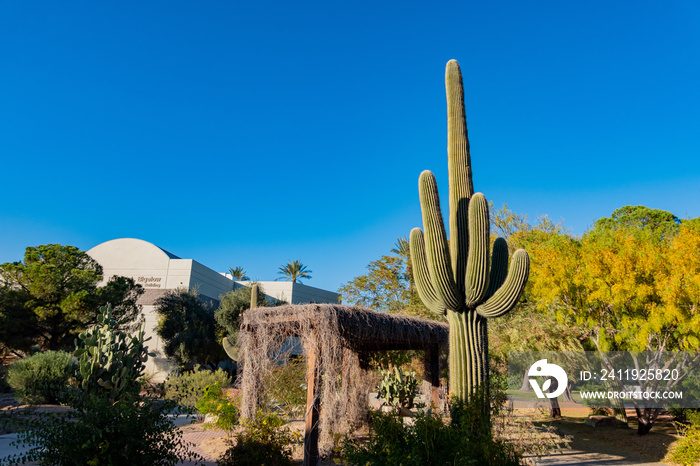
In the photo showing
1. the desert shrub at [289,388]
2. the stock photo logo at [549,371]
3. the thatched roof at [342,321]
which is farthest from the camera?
the stock photo logo at [549,371]

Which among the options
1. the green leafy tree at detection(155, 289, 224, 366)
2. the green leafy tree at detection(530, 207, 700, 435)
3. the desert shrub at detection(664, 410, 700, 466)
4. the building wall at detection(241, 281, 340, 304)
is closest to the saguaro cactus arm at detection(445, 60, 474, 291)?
the green leafy tree at detection(530, 207, 700, 435)

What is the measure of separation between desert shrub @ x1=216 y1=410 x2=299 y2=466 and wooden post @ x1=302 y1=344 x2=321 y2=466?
337mm

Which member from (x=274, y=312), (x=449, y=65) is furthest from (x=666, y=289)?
(x=274, y=312)

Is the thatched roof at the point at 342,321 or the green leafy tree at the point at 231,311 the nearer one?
the thatched roof at the point at 342,321

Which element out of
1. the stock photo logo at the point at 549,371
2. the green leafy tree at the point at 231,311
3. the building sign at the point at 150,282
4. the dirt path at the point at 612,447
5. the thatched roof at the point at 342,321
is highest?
the building sign at the point at 150,282

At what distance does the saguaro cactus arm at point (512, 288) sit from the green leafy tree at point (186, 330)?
66.8 feet

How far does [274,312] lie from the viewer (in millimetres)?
7391

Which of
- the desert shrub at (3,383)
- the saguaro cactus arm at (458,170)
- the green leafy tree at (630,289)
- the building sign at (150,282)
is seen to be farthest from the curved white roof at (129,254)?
the green leafy tree at (630,289)

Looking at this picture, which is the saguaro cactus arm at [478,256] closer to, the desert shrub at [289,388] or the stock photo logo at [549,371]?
the desert shrub at [289,388]

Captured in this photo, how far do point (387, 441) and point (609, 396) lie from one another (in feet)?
34.6

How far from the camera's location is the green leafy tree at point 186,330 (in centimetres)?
2350

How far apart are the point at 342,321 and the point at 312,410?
155cm

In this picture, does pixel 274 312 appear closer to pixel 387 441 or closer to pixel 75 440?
pixel 387 441

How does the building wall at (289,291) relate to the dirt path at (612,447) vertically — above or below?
above
